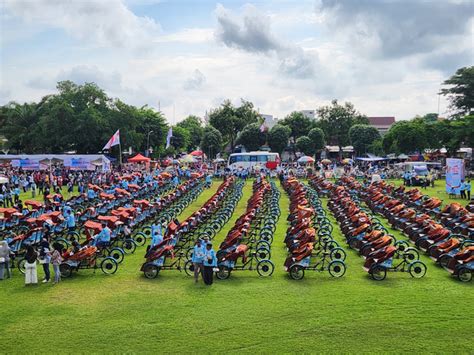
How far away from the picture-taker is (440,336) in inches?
337

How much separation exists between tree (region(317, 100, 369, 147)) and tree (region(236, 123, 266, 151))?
464 inches

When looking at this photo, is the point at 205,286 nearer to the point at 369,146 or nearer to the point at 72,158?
the point at 72,158

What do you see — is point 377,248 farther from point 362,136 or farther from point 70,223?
point 362,136

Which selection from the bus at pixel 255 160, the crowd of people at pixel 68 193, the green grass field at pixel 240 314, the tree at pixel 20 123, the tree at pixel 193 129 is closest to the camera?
the green grass field at pixel 240 314

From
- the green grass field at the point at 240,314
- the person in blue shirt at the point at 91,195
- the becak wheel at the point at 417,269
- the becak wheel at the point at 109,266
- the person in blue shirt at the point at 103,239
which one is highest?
the person in blue shirt at the point at 91,195

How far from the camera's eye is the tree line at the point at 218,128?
159ft

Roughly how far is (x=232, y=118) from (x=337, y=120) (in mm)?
15001

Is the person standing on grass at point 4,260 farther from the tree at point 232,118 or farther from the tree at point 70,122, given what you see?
the tree at point 232,118

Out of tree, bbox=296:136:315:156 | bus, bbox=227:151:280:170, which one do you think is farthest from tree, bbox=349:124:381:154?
bus, bbox=227:151:280:170

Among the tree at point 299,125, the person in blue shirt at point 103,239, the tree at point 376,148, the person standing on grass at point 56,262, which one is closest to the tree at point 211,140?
the tree at point 299,125

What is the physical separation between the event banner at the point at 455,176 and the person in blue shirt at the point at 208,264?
2132 cm

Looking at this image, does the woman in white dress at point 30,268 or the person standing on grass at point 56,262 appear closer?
the woman in white dress at point 30,268

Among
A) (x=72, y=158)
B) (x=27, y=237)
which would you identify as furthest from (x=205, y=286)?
(x=72, y=158)

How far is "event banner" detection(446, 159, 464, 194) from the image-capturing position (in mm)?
28069
